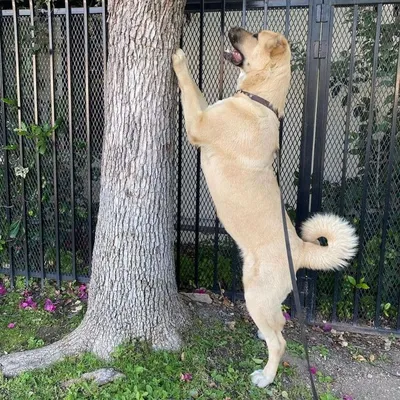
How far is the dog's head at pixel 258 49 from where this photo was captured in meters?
3.14

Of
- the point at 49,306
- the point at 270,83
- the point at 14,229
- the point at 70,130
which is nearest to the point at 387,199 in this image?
the point at 270,83

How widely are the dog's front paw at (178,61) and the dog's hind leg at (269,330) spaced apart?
5.36 feet

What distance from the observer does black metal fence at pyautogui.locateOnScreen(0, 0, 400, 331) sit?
3730 millimetres

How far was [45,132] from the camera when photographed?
4.13 meters

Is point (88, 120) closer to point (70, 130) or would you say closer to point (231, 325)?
point (70, 130)

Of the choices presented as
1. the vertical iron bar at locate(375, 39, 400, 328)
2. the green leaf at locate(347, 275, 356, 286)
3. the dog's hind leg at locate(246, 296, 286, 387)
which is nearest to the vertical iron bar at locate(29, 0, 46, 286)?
the dog's hind leg at locate(246, 296, 286, 387)

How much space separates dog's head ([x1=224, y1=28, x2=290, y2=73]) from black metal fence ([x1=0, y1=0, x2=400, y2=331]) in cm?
56

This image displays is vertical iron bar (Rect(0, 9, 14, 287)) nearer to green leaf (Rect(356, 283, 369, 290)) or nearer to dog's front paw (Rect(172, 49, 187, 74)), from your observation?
dog's front paw (Rect(172, 49, 187, 74))

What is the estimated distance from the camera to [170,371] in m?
3.15

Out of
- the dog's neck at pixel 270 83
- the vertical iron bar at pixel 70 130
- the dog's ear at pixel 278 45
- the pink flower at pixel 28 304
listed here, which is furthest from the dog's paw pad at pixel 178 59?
the pink flower at pixel 28 304

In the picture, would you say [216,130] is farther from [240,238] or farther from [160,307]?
[160,307]

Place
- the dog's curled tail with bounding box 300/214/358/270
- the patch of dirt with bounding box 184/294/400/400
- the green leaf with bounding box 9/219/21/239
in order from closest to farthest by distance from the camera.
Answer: the dog's curled tail with bounding box 300/214/358/270
the patch of dirt with bounding box 184/294/400/400
the green leaf with bounding box 9/219/21/239

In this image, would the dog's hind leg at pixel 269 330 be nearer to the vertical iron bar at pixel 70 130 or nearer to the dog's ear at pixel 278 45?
the dog's ear at pixel 278 45

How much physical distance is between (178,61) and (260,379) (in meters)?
2.24
